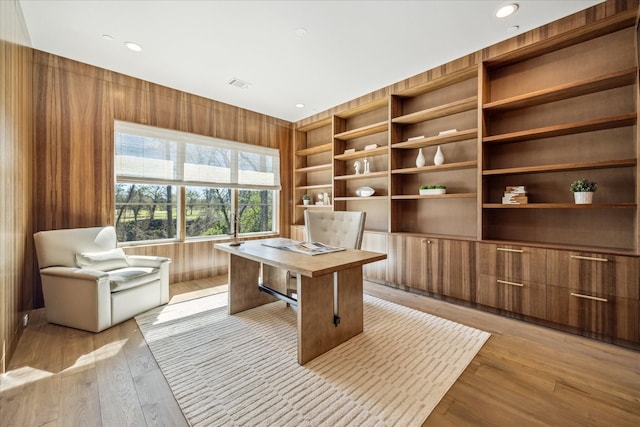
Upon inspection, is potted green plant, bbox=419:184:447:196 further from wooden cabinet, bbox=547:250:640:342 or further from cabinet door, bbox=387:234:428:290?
wooden cabinet, bbox=547:250:640:342

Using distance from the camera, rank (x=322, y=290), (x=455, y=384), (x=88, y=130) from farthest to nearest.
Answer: (x=88, y=130) < (x=322, y=290) < (x=455, y=384)

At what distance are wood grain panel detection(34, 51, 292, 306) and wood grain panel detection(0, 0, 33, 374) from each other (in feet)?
0.50

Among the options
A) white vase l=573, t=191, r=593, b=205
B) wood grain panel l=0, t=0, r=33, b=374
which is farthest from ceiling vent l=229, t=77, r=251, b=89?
white vase l=573, t=191, r=593, b=205

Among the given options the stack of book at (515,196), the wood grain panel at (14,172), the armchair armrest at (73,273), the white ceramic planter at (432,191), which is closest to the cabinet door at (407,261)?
the white ceramic planter at (432,191)

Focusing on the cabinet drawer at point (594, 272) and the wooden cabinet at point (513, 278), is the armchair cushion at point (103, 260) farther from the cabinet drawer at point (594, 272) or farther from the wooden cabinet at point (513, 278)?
the cabinet drawer at point (594, 272)

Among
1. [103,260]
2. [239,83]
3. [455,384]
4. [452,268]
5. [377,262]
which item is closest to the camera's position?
[455,384]

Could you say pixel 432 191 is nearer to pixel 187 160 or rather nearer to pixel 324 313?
pixel 324 313

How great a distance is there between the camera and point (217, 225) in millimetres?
4281

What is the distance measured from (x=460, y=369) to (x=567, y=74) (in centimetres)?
289

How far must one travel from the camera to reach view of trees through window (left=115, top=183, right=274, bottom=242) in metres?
3.47

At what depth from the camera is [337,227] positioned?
2.79 m

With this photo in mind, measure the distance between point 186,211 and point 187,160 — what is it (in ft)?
2.47

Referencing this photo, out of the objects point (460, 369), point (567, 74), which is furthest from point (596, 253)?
point (567, 74)

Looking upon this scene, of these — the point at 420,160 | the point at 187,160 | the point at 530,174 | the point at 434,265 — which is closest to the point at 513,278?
the point at 434,265
